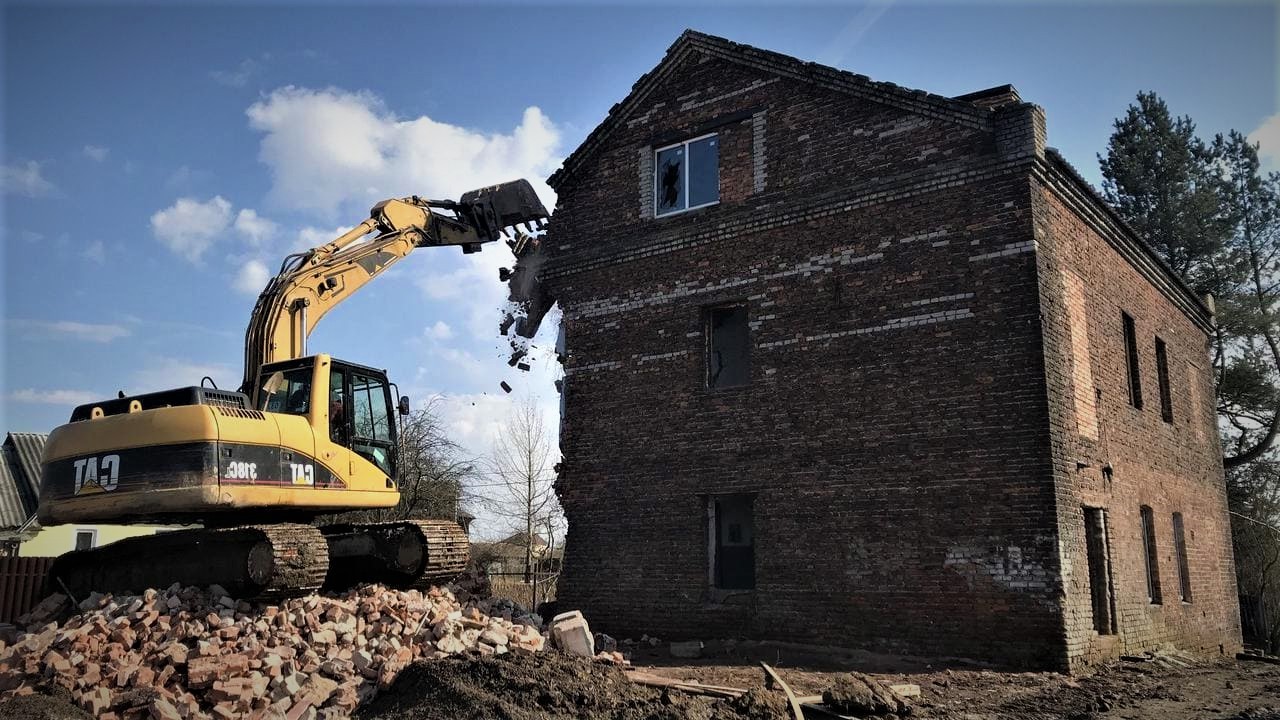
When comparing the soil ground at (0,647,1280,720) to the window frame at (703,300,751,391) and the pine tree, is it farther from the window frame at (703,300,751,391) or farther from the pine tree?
the pine tree

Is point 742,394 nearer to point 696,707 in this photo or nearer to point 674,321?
point 674,321

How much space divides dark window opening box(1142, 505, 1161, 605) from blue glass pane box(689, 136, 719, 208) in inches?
337

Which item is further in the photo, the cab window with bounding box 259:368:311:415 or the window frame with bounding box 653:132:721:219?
the window frame with bounding box 653:132:721:219

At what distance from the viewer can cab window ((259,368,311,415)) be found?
1141cm

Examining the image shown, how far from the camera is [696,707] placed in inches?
326

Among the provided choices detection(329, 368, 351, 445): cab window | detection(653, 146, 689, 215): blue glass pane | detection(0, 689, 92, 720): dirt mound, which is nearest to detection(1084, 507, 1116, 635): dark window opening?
detection(653, 146, 689, 215): blue glass pane

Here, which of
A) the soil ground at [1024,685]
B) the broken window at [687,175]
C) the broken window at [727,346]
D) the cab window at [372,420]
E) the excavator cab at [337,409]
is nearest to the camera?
the soil ground at [1024,685]

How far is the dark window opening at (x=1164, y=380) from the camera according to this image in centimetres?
1725

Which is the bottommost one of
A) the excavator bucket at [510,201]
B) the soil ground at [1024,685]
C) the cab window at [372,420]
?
the soil ground at [1024,685]

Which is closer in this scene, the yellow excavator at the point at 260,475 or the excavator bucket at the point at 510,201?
the yellow excavator at the point at 260,475

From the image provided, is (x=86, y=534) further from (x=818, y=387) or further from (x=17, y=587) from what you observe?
(x=818, y=387)

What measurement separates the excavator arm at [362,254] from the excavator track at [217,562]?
1.94m

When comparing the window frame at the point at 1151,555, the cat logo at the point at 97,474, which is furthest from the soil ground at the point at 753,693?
the cat logo at the point at 97,474

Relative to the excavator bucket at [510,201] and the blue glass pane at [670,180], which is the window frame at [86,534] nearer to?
the excavator bucket at [510,201]
